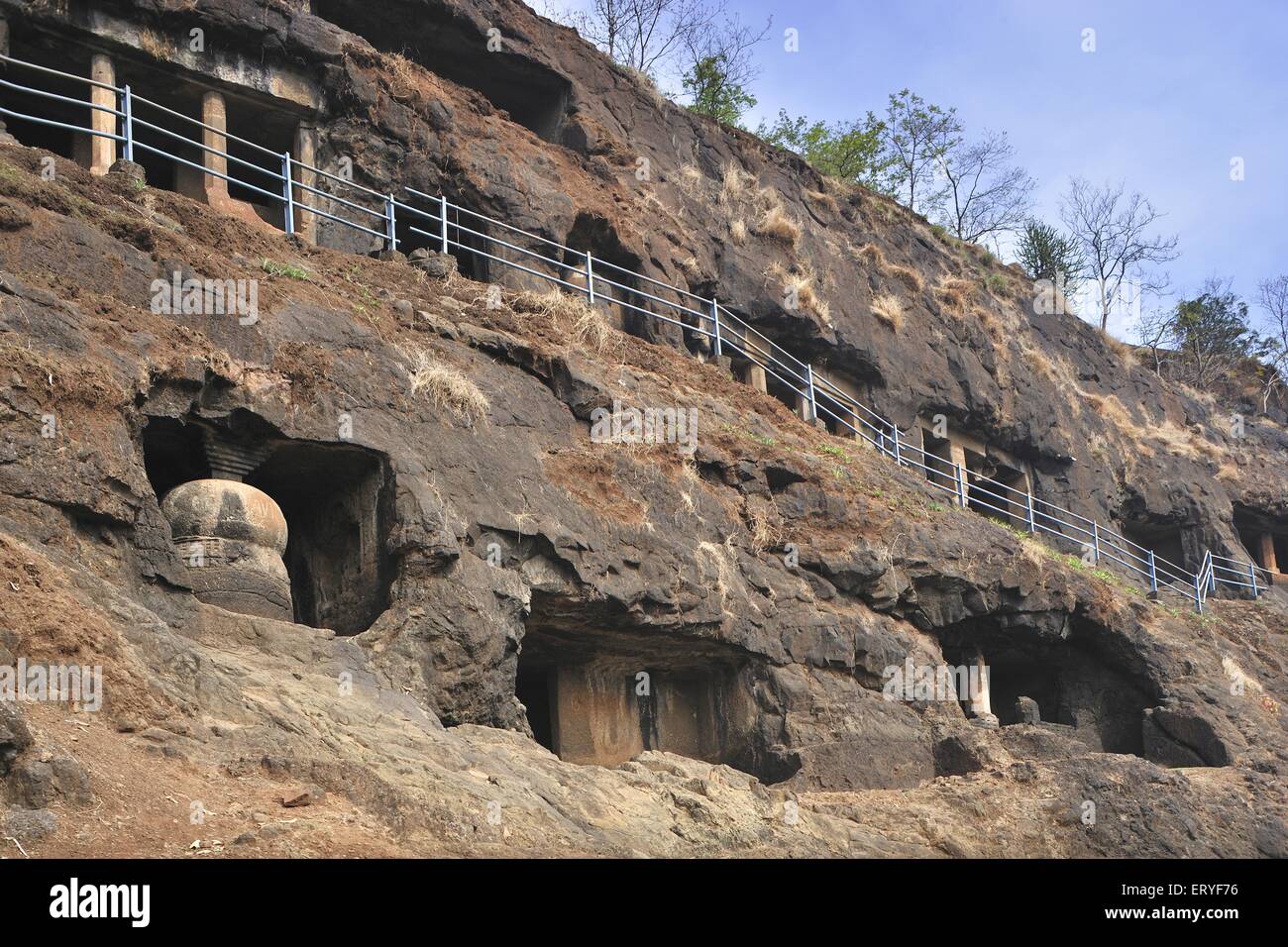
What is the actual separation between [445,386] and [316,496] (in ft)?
5.42

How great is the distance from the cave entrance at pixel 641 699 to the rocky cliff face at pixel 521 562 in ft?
0.16

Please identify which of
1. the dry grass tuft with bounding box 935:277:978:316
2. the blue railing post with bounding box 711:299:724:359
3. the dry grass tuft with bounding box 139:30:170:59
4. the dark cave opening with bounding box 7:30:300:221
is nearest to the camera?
the dark cave opening with bounding box 7:30:300:221

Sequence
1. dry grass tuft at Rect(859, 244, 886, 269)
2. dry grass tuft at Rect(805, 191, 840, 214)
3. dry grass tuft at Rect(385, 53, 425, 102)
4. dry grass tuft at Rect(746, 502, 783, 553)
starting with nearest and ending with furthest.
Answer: dry grass tuft at Rect(746, 502, 783, 553)
dry grass tuft at Rect(385, 53, 425, 102)
dry grass tuft at Rect(859, 244, 886, 269)
dry grass tuft at Rect(805, 191, 840, 214)

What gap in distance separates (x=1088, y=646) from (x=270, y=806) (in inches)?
605

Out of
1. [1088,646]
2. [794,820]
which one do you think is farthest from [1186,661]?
[794,820]

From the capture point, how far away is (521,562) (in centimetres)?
1379

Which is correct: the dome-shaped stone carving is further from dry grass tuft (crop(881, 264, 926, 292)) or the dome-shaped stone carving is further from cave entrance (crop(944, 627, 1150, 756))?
dry grass tuft (crop(881, 264, 926, 292))

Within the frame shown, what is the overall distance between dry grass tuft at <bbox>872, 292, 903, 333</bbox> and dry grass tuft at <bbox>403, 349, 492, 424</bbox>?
552 inches

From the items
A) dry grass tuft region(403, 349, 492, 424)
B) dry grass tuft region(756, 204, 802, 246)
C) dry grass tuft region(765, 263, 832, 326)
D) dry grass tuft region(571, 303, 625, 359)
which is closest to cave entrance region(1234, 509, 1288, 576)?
dry grass tuft region(765, 263, 832, 326)

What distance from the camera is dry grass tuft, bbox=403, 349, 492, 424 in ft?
46.2

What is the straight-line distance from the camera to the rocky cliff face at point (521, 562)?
9617 mm

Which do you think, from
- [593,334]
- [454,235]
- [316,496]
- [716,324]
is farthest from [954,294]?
[316,496]

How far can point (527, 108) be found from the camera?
24.5 metres

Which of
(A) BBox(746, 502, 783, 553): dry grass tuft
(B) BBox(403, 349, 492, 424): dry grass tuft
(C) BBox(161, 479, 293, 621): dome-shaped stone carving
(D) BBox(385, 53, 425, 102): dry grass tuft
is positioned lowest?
(C) BBox(161, 479, 293, 621): dome-shaped stone carving
